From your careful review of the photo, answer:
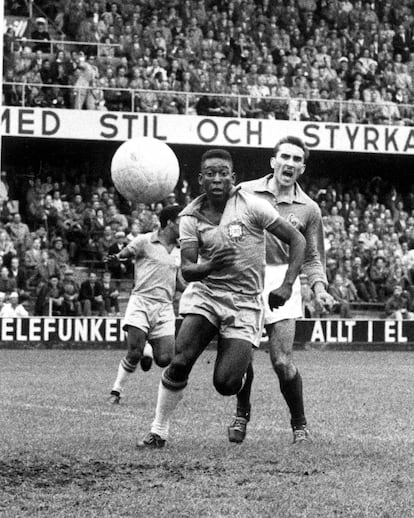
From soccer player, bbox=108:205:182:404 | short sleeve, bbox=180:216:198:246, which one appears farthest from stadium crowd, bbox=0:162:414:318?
short sleeve, bbox=180:216:198:246

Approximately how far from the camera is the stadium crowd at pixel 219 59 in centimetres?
2875

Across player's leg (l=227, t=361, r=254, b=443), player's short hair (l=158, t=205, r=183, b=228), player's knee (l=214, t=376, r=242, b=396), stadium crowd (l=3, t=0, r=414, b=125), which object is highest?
stadium crowd (l=3, t=0, r=414, b=125)

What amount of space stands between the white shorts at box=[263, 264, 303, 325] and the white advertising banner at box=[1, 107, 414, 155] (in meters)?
19.3

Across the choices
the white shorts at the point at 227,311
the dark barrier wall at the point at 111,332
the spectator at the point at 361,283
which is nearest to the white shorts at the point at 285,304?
the white shorts at the point at 227,311

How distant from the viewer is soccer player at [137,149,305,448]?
27.1 feet

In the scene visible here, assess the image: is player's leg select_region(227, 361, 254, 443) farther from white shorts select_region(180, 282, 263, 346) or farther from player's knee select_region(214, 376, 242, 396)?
player's knee select_region(214, 376, 242, 396)

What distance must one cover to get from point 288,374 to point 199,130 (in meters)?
21.1

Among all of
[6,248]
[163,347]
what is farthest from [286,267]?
[6,248]

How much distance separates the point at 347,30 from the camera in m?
33.1

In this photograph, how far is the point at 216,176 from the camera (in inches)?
327

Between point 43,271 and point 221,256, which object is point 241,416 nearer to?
point 221,256

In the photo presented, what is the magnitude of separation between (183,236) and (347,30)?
2575 cm

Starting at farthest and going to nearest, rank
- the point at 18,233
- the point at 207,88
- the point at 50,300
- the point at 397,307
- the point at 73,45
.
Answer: the point at 207,88, the point at 73,45, the point at 397,307, the point at 18,233, the point at 50,300

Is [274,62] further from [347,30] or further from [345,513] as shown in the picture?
[345,513]
